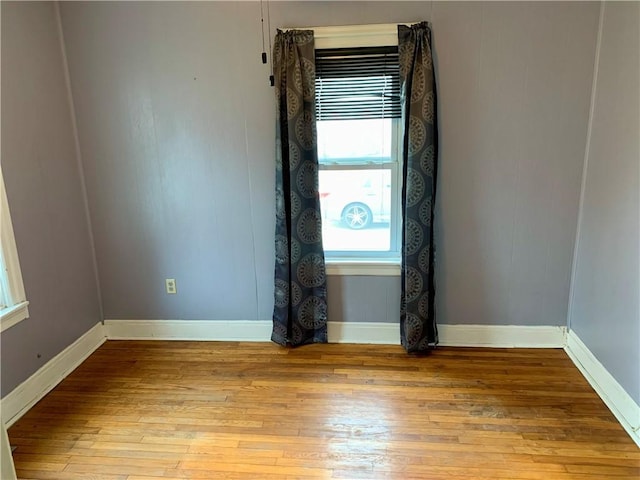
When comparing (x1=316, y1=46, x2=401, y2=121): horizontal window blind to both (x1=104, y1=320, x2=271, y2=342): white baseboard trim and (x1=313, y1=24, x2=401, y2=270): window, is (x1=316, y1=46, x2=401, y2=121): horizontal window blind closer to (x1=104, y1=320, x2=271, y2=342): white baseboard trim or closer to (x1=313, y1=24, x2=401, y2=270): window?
(x1=313, y1=24, x2=401, y2=270): window

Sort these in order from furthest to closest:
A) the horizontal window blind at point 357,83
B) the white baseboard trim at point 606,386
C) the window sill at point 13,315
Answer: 1. the horizontal window blind at point 357,83
2. the window sill at point 13,315
3. the white baseboard trim at point 606,386

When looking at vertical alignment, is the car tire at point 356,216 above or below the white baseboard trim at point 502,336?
above

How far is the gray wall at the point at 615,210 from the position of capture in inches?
75.9

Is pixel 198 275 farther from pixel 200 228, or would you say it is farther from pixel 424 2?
pixel 424 2

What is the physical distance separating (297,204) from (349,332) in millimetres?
944

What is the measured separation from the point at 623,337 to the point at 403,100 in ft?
5.42

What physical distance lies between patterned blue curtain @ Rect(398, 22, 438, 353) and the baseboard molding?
2061 mm

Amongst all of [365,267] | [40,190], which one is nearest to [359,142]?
[365,267]

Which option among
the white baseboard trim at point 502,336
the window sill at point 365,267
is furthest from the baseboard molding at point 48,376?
the white baseboard trim at point 502,336

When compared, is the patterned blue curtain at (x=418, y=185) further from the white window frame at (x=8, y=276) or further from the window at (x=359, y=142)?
the white window frame at (x=8, y=276)

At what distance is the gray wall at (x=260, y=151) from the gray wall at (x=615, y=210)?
5.1 inches

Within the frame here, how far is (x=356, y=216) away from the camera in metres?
2.72

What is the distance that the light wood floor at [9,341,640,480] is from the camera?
5.81ft

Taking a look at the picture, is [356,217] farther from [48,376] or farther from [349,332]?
[48,376]
